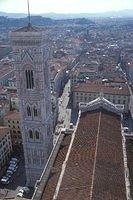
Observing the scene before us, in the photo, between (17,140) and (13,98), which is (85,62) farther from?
(17,140)

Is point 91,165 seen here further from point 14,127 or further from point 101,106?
point 14,127

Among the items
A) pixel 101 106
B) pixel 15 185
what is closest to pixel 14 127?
pixel 15 185

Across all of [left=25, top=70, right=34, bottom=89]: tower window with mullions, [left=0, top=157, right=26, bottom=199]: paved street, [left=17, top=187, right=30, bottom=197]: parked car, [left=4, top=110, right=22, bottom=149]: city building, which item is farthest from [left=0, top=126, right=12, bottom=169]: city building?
[left=25, top=70, right=34, bottom=89]: tower window with mullions

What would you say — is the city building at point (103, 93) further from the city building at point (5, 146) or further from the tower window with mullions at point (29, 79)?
the tower window with mullions at point (29, 79)

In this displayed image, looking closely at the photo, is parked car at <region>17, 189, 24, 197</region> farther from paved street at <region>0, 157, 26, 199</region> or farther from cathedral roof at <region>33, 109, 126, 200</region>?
cathedral roof at <region>33, 109, 126, 200</region>

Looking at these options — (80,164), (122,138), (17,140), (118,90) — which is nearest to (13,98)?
(17,140)

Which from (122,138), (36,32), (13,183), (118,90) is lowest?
(13,183)
